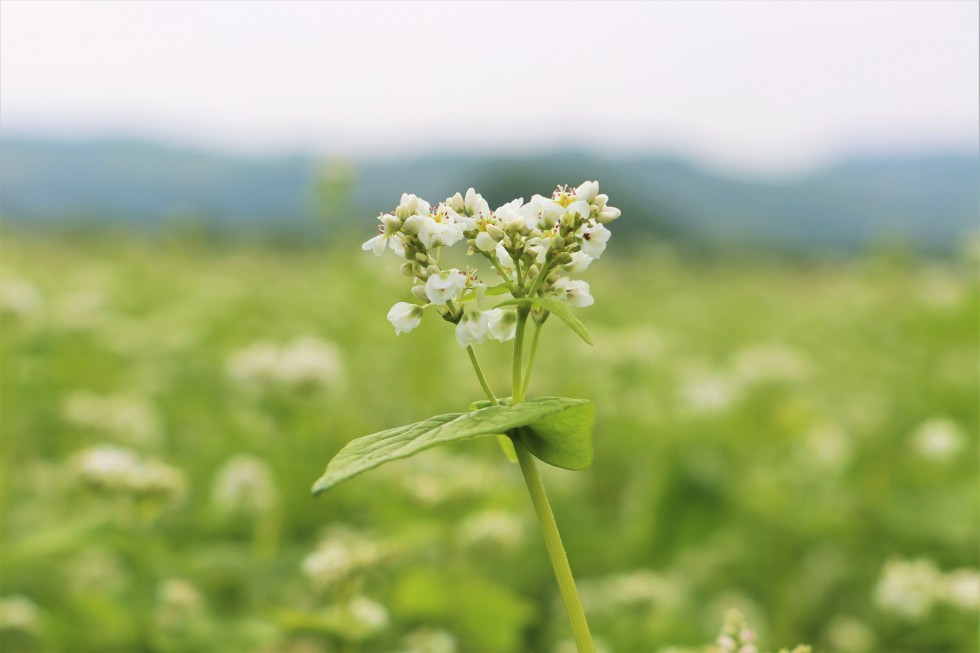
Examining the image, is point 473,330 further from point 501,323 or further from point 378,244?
point 378,244

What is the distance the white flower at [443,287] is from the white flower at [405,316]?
3.4 inches

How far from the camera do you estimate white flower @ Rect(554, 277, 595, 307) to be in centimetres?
150

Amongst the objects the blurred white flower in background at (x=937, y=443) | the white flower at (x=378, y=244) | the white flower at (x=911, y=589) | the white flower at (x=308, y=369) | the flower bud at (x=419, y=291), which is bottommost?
the white flower at (x=911, y=589)

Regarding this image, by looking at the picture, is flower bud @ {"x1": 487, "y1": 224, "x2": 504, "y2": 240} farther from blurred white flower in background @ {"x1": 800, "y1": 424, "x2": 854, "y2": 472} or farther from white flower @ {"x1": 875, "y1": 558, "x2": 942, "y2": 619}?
blurred white flower in background @ {"x1": 800, "y1": 424, "x2": 854, "y2": 472}

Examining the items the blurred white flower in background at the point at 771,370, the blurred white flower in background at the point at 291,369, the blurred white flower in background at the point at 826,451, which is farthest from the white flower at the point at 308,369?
the blurred white flower in background at the point at 771,370

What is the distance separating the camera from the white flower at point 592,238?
4.82 feet

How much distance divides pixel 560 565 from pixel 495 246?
49cm

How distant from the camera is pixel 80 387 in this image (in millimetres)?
6730

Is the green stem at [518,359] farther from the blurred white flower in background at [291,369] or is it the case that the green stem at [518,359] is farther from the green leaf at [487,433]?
the blurred white flower in background at [291,369]

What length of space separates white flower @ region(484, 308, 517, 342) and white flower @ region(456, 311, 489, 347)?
0.03 meters

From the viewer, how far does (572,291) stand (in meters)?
1.51

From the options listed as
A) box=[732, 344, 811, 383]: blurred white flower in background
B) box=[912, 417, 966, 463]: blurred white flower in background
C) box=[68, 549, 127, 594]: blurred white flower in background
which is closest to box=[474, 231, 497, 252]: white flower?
box=[68, 549, 127, 594]: blurred white flower in background

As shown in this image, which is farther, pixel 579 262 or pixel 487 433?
pixel 579 262

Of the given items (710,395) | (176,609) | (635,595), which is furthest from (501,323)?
(710,395)
